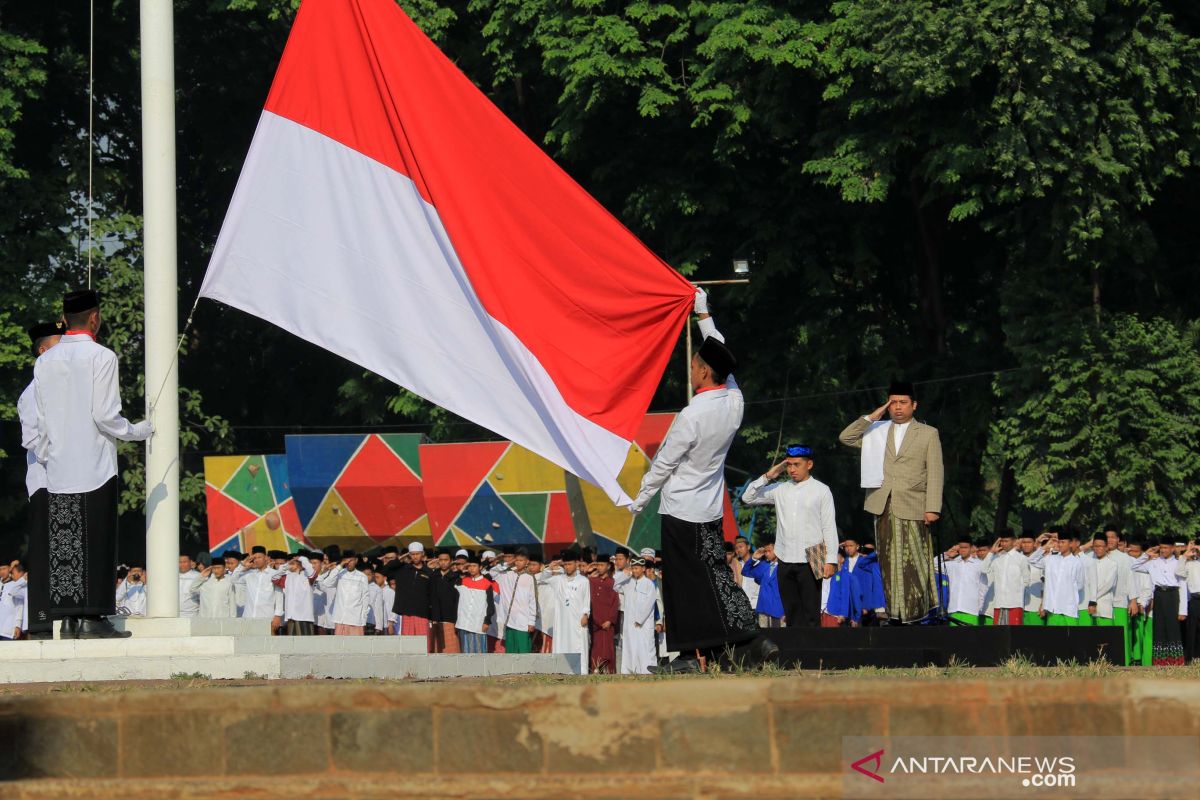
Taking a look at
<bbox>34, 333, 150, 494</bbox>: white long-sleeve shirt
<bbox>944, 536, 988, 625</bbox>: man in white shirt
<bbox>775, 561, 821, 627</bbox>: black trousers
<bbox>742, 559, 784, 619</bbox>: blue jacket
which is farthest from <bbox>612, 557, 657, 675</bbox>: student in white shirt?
Result: <bbox>34, 333, 150, 494</bbox>: white long-sleeve shirt

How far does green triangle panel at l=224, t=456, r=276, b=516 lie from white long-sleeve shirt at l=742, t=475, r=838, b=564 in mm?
15373

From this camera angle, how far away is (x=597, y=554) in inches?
1052

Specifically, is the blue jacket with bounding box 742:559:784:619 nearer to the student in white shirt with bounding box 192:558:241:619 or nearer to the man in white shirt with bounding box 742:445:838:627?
the man in white shirt with bounding box 742:445:838:627

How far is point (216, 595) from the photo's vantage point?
2459cm

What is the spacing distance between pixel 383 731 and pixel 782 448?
22983 mm

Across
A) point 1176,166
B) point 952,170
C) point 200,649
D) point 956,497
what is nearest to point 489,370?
point 200,649

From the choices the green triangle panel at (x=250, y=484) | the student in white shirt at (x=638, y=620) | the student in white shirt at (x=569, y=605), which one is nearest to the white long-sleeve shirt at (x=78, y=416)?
the student in white shirt at (x=638, y=620)

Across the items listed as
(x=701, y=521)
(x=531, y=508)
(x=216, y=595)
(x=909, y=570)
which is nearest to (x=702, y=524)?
(x=701, y=521)

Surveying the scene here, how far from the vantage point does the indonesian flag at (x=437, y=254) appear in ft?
37.7

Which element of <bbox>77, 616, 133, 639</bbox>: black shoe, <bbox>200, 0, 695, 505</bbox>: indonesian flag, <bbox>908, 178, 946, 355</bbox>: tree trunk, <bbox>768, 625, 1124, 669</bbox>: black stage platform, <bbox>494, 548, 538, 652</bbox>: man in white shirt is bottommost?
<bbox>494, 548, 538, 652</bbox>: man in white shirt

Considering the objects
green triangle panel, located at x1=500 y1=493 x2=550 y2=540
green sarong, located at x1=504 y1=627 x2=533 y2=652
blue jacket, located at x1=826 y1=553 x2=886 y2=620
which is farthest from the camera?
green triangle panel, located at x1=500 y1=493 x2=550 y2=540

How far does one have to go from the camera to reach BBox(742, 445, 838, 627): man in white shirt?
45.6 feet

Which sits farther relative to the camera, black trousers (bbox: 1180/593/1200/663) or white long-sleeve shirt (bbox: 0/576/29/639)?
white long-sleeve shirt (bbox: 0/576/29/639)

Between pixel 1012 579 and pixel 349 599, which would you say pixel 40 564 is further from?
pixel 1012 579
